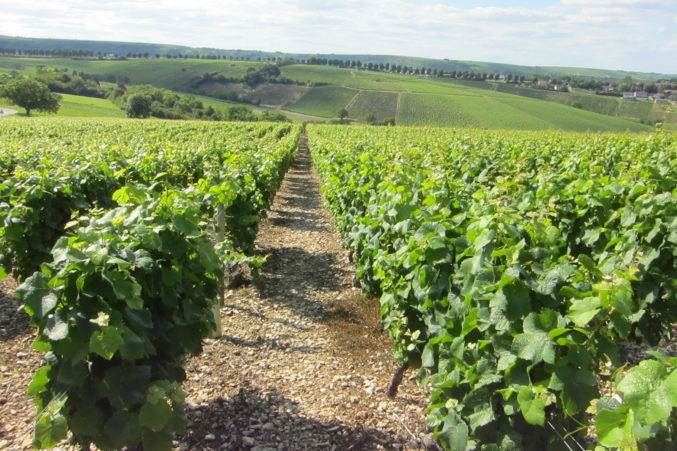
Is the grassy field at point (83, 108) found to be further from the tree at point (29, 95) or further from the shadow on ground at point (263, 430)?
the shadow on ground at point (263, 430)

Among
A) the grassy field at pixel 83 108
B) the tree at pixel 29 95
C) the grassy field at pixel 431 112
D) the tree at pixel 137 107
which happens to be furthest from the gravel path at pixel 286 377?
the tree at pixel 29 95

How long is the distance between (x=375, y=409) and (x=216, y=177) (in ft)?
11.3

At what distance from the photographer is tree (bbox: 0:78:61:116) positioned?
2458 inches

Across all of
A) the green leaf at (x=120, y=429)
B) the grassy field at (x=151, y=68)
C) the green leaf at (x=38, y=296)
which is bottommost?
the grassy field at (x=151, y=68)

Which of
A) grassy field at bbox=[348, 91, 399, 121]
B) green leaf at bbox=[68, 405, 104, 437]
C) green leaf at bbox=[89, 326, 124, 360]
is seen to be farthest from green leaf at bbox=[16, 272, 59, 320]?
grassy field at bbox=[348, 91, 399, 121]

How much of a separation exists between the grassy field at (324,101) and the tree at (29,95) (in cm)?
3925

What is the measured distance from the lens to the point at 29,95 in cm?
6278

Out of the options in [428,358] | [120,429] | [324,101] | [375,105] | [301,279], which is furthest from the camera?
[324,101]

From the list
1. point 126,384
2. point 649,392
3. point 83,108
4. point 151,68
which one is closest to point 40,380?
point 126,384

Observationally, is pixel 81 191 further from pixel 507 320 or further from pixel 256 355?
pixel 507 320

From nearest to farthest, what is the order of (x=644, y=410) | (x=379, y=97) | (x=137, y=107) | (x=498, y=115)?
(x=644, y=410) → (x=498, y=115) → (x=137, y=107) → (x=379, y=97)

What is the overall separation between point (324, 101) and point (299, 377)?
294 ft

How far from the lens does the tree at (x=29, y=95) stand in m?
62.4

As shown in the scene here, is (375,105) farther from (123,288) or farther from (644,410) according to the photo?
(644,410)
